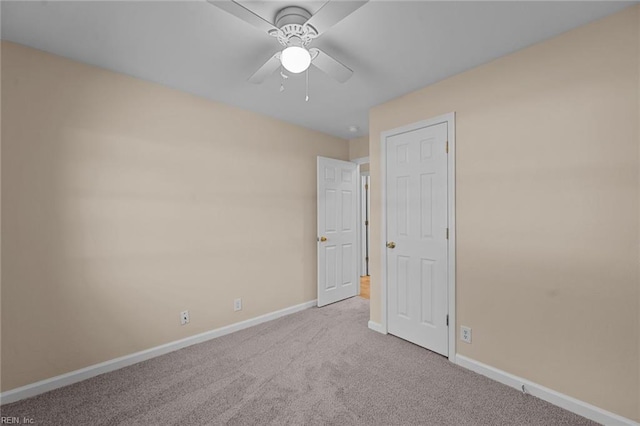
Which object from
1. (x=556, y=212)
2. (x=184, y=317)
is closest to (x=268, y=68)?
(x=556, y=212)

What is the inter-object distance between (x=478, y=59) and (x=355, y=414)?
8.70 ft

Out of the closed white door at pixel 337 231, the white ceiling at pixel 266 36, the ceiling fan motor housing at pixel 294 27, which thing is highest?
the white ceiling at pixel 266 36

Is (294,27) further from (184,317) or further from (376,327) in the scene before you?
(376,327)

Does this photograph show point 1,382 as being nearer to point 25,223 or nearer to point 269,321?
point 25,223

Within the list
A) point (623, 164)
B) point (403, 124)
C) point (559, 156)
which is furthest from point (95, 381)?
point (623, 164)

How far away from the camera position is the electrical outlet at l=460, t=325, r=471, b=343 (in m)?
2.28

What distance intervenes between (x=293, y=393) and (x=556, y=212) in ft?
7.12

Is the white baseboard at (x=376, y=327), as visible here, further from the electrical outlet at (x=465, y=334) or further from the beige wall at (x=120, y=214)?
the beige wall at (x=120, y=214)

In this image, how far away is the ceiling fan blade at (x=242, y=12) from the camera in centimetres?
126

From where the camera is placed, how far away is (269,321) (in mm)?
3252

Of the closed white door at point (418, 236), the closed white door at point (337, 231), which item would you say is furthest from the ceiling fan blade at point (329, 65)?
the closed white door at point (337, 231)

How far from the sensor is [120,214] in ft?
7.59

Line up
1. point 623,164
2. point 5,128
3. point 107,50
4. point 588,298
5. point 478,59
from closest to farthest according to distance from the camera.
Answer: point 623,164 → point 588,298 → point 5,128 → point 107,50 → point 478,59

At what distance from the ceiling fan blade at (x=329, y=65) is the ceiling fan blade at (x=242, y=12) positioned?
284mm
